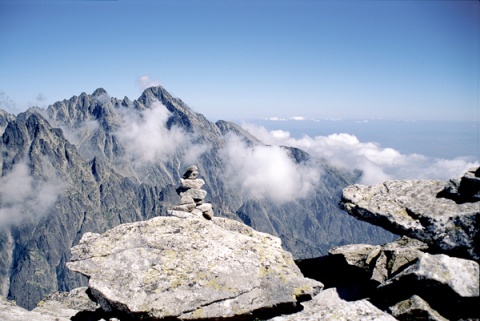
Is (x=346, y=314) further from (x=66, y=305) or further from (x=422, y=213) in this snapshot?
(x=66, y=305)

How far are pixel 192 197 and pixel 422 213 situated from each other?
2416 centimetres

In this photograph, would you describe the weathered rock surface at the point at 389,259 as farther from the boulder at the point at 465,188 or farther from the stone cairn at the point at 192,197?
the stone cairn at the point at 192,197

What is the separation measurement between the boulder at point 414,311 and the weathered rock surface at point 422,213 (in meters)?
2.70

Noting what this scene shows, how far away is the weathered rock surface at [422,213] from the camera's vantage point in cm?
1203

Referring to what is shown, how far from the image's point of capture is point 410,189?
1622 centimetres

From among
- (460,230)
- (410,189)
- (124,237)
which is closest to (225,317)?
(124,237)

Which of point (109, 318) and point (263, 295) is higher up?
point (263, 295)

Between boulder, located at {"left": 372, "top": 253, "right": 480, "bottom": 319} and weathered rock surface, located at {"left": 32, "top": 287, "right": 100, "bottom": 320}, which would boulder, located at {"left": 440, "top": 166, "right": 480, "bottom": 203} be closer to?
boulder, located at {"left": 372, "top": 253, "right": 480, "bottom": 319}

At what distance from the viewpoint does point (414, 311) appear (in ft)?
35.4

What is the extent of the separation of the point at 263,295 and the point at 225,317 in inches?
71.5

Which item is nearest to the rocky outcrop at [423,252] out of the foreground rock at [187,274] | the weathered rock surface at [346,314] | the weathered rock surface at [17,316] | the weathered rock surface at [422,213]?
the weathered rock surface at [422,213]

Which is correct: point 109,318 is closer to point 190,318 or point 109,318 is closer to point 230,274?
point 190,318

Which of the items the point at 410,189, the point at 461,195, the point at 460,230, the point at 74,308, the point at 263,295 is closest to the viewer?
the point at 460,230

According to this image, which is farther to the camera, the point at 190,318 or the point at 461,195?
the point at 461,195
